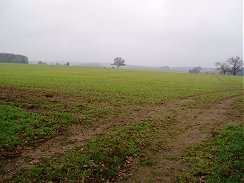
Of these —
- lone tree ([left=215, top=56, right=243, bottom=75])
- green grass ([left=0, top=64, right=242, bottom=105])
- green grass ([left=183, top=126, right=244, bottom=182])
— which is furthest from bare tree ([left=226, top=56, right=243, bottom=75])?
green grass ([left=183, top=126, right=244, bottom=182])

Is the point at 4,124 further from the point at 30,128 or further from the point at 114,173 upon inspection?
the point at 114,173

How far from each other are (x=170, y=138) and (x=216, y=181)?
4121 mm

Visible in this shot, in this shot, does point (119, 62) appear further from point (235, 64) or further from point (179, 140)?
point (179, 140)

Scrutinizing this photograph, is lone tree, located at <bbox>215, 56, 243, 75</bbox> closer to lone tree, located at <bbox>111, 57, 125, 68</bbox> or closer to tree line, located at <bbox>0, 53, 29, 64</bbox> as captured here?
lone tree, located at <bbox>111, 57, 125, 68</bbox>

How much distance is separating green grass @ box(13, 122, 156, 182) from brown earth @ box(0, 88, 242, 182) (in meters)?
0.50

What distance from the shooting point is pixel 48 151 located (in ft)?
29.5

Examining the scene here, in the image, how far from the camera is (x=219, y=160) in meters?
8.45

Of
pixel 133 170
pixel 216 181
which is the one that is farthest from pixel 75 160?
pixel 216 181

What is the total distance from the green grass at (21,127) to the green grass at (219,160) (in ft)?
22.3

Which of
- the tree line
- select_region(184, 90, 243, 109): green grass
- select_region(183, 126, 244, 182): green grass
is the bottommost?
select_region(184, 90, 243, 109): green grass

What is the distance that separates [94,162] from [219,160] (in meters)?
4.70

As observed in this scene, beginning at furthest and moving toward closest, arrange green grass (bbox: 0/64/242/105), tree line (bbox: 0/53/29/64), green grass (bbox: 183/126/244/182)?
tree line (bbox: 0/53/29/64)
green grass (bbox: 0/64/242/105)
green grass (bbox: 183/126/244/182)

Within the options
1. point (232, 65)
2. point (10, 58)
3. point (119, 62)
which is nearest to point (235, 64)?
point (232, 65)

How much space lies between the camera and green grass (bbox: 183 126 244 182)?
7.29 m
